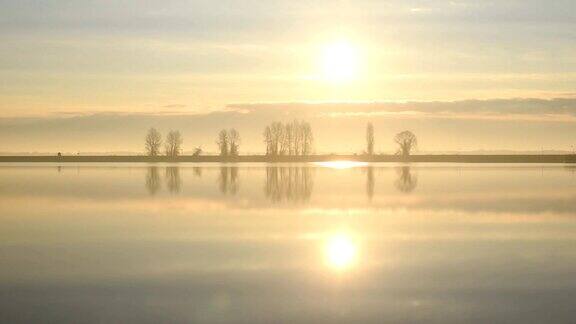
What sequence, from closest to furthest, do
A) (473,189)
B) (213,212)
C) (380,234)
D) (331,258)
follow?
1. (331,258)
2. (380,234)
3. (213,212)
4. (473,189)

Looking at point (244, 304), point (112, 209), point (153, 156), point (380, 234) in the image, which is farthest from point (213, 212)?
point (153, 156)

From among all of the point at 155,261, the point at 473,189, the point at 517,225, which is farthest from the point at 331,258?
the point at 473,189

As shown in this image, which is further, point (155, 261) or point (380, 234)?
point (380, 234)

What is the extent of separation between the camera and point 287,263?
12.4 m

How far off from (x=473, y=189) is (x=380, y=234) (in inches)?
691

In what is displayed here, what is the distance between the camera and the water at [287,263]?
912 cm

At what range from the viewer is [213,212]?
21.2m

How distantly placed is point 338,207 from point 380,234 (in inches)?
261

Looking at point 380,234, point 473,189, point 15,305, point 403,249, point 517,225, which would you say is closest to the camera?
point 15,305

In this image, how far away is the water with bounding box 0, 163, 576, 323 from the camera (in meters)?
9.12

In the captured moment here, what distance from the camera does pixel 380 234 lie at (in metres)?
16.3

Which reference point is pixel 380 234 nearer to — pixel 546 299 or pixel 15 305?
pixel 546 299

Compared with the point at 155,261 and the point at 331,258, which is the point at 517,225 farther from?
the point at 155,261

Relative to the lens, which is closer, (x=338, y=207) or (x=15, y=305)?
(x=15, y=305)
